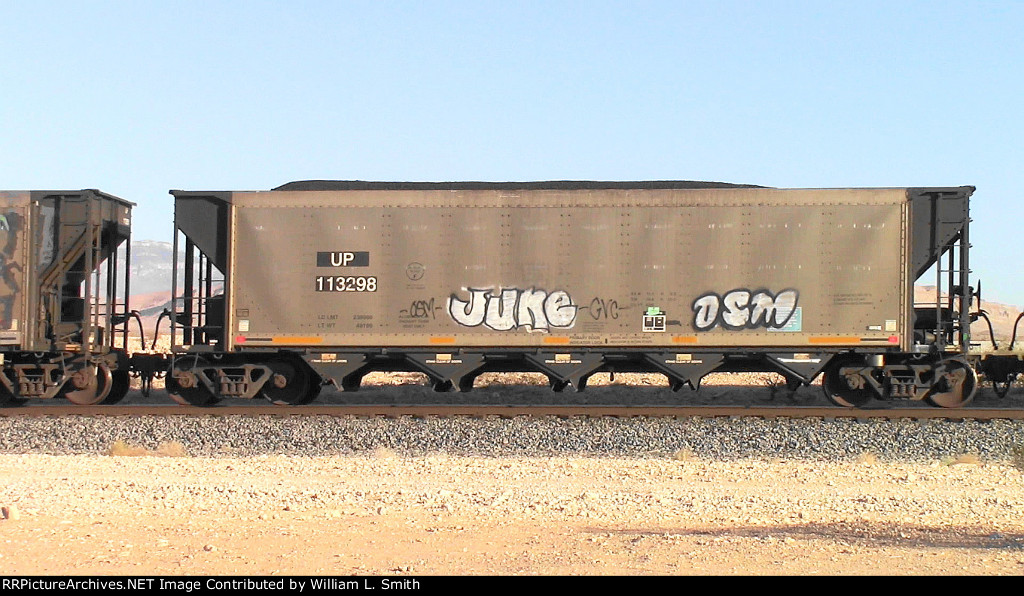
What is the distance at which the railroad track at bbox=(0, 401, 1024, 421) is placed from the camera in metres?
13.5

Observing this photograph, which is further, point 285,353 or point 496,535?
point 285,353

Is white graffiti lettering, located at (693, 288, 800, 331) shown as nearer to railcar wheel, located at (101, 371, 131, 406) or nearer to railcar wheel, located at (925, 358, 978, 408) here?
railcar wheel, located at (925, 358, 978, 408)

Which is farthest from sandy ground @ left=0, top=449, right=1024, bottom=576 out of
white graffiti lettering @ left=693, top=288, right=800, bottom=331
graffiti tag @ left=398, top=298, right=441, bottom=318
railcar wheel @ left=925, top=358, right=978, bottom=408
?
railcar wheel @ left=925, top=358, right=978, bottom=408

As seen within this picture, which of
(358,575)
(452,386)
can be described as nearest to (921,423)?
(452,386)

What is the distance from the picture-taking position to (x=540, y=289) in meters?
14.4

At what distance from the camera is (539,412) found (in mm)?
13945

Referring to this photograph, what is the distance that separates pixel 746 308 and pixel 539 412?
3.51 metres

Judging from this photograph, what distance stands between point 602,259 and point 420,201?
9.59 ft

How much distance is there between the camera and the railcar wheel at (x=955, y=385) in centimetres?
1440

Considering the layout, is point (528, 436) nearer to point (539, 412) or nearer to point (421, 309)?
point (539, 412)

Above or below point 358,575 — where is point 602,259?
above

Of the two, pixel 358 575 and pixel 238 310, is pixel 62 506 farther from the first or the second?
pixel 238 310

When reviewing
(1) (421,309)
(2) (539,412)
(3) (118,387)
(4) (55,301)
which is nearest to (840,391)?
(2) (539,412)
